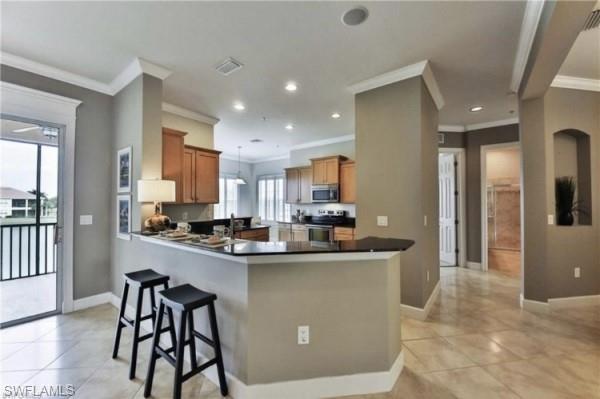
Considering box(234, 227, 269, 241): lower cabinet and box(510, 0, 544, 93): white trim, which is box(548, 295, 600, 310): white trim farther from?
box(234, 227, 269, 241): lower cabinet

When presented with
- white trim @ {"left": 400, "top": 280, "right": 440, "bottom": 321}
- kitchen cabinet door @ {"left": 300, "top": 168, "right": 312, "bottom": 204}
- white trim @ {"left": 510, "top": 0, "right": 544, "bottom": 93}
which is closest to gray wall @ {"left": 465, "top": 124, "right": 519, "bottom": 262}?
white trim @ {"left": 510, "top": 0, "right": 544, "bottom": 93}

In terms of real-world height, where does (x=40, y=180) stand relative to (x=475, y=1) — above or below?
below

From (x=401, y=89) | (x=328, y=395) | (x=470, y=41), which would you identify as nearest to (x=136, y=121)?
(x=401, y=89)

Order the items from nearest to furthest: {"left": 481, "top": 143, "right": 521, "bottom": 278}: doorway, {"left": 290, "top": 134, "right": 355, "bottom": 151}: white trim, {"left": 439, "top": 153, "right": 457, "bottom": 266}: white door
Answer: {"left": 439, "top": 153, "right": 457, "bottom": 266}: white door < {"left": 290, "top": 134, "right": 355, "bottom": 151}: white trim < {"left": 481, "top": 143, "right": 521, "bottom": 278}: doorway

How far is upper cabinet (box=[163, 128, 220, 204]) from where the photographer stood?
148 inches

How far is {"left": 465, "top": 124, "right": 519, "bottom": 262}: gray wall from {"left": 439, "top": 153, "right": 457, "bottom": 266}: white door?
0.89ft

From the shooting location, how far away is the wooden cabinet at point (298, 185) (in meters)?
6.87

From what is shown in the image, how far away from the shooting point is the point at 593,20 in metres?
2.30

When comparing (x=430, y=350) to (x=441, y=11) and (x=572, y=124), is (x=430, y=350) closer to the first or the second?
(x=441, y=11)

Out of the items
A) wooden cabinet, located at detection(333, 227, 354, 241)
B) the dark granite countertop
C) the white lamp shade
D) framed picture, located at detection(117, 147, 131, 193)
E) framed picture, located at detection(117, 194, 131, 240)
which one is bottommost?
wooden cabinet, located at detection(333, 227, 354, 241)

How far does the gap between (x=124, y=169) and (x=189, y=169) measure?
108 cm

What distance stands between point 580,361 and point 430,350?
1.22m

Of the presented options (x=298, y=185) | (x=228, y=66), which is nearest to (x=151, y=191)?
(x=228, y=66)

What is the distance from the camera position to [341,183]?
6.06m
